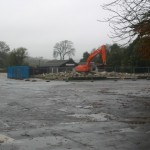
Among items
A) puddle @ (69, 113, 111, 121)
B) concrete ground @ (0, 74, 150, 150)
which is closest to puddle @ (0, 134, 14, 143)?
concrete ground @ (0, 74, 150, 150)

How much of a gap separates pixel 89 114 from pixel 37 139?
210 inches

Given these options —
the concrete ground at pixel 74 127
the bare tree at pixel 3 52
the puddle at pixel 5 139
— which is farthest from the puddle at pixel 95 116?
the bare tree at pixel 3 52

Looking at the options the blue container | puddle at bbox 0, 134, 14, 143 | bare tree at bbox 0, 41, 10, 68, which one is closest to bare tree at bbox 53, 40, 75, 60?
bare tree at bbox 0, 41, 10, 68

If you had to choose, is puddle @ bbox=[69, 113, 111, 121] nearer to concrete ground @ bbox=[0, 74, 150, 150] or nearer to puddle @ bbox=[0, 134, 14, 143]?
concrete ground @ bbox=[0, 74, 150, 150]

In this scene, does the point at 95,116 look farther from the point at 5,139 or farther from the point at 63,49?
the point at 63,49

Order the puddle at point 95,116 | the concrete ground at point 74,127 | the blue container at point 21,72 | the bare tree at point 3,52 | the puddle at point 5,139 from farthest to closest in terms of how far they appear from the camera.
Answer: the bare tree at point 3,52
the blue container at point 21,72
the puddle at point 95,116
the puddle at point 5,139
the concrete ground at point 74,127

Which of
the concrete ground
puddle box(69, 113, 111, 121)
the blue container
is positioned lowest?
puddle box(69, 113, 111, 121)

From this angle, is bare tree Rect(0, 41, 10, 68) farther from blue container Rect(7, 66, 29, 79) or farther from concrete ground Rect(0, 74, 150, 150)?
concrete ground Rect(0, 74, 150, 150)

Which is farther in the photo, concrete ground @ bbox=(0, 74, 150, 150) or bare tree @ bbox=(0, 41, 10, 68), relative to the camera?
bare tree @ bbox=(0, 41, 10, 68)

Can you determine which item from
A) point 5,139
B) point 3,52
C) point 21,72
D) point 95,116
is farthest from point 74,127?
point 3,52

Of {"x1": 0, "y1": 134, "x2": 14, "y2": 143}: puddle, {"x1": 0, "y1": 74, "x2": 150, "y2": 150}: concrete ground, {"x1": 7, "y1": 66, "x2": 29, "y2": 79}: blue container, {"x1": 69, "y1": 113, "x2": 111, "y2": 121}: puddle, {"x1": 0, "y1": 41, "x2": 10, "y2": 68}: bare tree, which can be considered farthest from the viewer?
{"x1": 0, "y1": 41, "x2": 10, "y2": 68}: bare tree

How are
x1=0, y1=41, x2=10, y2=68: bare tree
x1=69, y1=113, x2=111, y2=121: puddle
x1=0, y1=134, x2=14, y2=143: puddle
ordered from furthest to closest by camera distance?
x1=0, y1=41, x2=10, y2=68: bare tree → x1=69, y1=113, x2=111, y2=121: puddle → x1=0, y1=134, x2=14, y2=143: puddle

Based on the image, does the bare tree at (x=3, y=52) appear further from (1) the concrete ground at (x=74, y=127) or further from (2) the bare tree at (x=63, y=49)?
(1) the concrete ground at (x=74, y=127)

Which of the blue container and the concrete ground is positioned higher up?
the blue container
